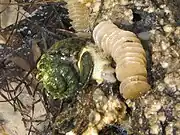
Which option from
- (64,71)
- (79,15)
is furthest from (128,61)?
(79,15)

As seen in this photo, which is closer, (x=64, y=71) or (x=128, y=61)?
(x=128, y=61)

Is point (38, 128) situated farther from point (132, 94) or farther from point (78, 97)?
point (132, 94)

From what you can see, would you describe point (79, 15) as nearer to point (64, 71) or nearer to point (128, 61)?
point (64, 71)

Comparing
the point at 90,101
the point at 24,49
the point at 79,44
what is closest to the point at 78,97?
the point at 90,101

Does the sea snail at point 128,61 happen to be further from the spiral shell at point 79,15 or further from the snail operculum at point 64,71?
the spiral shell at point 79,15

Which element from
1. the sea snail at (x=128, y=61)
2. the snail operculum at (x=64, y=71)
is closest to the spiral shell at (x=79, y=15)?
the snail operculum at (x=64, y=71)

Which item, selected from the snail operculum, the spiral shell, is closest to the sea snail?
the snail operculum

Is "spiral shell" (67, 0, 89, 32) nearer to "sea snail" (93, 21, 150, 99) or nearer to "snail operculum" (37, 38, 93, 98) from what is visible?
"snail operculum" (37, 38, 93, 98)
